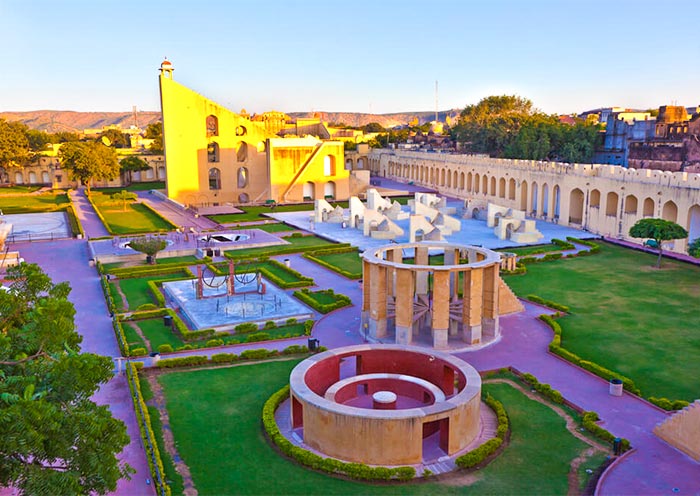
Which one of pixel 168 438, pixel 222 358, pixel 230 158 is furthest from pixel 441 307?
pixel 230 158

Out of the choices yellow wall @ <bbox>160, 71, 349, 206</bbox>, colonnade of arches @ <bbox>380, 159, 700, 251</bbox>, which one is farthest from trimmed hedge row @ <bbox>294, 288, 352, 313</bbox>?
yellow wall @ <bbox>160, 71, 349, 206</bbox>

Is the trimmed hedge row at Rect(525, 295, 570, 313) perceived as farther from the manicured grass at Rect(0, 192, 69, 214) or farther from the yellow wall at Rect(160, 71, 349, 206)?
the manicured grass at Rect(0, 192, 69, 214)

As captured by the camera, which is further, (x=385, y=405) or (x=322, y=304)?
(x=322, y=304)

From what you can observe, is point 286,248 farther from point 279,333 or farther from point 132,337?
point 132,337

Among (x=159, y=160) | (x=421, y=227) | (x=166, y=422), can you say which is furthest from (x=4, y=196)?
(x=166, y=422)

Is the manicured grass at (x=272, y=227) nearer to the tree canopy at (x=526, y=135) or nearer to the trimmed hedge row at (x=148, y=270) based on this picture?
the trimmed hedge row at (x=148, y=270)
